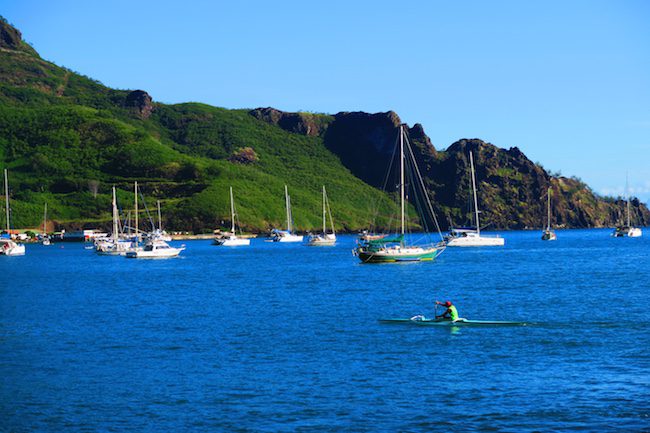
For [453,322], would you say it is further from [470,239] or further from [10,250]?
[10,250]

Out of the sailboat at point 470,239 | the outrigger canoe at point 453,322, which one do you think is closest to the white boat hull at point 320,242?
the sailboat at point 470,239

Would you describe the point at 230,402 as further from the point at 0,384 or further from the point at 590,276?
the point at 590,276

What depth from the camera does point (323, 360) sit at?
3809 cm

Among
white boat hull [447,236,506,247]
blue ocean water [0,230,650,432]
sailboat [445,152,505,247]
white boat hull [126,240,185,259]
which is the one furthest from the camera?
sailboat [445,152,505,247]

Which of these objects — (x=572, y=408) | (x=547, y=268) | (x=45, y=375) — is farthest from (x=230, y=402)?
(x=547, y=268)

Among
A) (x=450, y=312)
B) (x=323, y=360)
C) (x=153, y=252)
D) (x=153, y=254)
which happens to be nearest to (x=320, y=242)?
(x=153, y=254)

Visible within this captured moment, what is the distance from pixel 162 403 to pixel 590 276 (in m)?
62.3

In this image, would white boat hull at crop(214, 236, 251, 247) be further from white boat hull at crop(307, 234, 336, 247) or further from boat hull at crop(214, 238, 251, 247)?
white boat hull at crop(307, 234, 336, 247)

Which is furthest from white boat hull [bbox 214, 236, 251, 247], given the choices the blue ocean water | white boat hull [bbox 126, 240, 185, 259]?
the blue ocean water

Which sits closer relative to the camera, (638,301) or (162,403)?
(162,403)

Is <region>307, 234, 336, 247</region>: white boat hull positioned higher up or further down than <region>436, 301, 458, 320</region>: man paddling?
higher up

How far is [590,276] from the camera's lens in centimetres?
8488

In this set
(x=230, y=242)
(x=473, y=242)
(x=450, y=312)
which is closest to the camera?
(x=450, y=312)

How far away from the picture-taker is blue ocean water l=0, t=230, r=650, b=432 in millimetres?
28891
